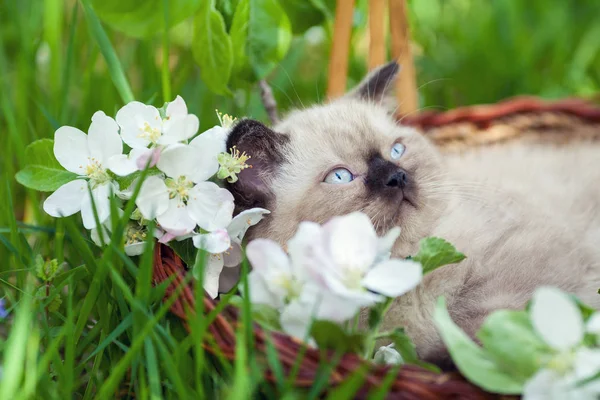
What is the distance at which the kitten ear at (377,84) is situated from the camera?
2018 mm

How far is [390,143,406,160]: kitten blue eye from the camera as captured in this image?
70.6 inches

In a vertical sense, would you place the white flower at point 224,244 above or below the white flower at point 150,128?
below

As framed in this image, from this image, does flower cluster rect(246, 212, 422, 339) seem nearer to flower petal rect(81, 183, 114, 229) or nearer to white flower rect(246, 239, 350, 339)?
white flower rect(246, 239, 350, 339)

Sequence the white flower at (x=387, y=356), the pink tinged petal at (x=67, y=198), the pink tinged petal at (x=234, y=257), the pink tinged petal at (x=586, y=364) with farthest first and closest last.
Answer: the pink tinged petal at (x=234, y=257) → the pink tinged petal at (x=67, y=198) → the white flower at (x=387, y=356) → the pink tinged petal at (x=586, y=364)

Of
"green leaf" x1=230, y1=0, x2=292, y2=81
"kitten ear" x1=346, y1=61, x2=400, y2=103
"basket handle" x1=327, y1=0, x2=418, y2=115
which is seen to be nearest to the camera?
"green leaf" x1=230, y1=0, x2=292, y2=81

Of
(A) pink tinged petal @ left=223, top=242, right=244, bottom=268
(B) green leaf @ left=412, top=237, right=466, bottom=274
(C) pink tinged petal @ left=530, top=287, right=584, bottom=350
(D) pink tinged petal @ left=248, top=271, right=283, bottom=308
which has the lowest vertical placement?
(D) pink tinged petal @ left=248, top=271, right=283, bottom=308

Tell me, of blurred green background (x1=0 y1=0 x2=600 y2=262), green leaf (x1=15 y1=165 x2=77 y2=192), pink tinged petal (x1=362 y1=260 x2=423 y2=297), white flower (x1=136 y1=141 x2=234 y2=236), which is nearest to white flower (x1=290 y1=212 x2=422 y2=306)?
pink tinged petal (x1=362 y1=260 x2=423 y2=297)

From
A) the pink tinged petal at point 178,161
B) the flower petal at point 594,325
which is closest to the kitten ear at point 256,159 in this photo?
the pink tinged petal at point 178,161

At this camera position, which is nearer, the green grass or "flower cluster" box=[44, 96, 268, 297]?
the green grass

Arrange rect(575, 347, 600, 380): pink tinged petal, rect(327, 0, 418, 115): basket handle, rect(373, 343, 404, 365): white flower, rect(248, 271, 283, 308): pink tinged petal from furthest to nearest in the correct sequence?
rect(327, 0, 418, 115): basket handle, rect(373, 343, 404, 365): white flower, rect(248, 271, 283, 308): pink tinged petal, rect(575, 347, 600, 380): pink tinged petal

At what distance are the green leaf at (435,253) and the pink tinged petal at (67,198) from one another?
30.0 inches

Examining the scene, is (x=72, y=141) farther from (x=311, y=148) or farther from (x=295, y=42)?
(x=295, y=42)

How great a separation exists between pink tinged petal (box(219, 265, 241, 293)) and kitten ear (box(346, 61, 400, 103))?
0.68 metres

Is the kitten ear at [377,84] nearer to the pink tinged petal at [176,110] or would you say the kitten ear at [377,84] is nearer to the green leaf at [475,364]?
the pink tinged petal at [176,110]
